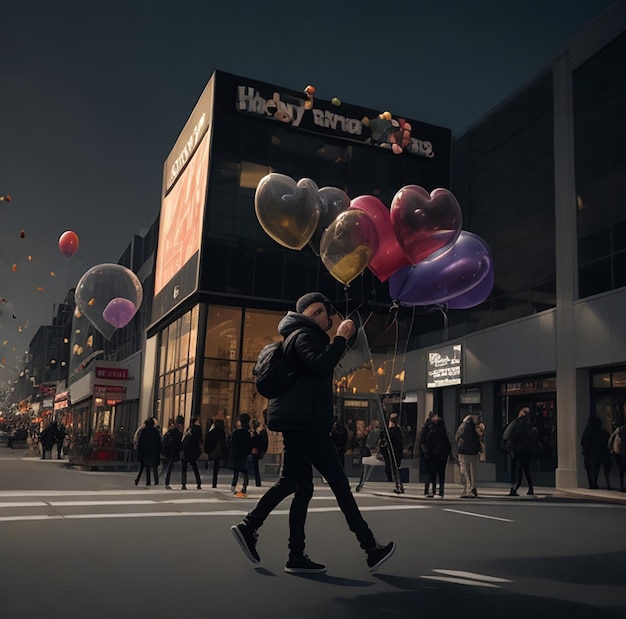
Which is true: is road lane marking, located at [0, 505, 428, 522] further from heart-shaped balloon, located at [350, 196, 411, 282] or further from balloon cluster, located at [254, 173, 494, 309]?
heart-shaped balloon, located at [350, 196, 411, 282]

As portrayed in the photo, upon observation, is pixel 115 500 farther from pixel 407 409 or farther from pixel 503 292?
pixel 407 409

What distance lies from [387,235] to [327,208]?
1.11 meters

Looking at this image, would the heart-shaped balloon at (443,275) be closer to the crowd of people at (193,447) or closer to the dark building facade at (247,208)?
the crowd of people at (193,447)

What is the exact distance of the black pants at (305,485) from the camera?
18.7 ft

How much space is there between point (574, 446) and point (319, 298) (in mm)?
15868

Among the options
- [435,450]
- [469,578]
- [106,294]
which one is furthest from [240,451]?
[469,578]

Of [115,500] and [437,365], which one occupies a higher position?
[437,365]

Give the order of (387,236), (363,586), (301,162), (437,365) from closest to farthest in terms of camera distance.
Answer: (363,586) → (387,236) → (437,365) → (301,162)

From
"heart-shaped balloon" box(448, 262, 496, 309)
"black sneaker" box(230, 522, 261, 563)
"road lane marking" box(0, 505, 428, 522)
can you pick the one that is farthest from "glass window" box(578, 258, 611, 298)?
"black sneaker" box(230, 522, 261, 563)

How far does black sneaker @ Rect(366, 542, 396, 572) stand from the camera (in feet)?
18.4

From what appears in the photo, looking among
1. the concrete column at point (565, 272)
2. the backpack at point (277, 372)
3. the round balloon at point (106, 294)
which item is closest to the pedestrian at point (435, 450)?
the concrete column at point (565, 272)

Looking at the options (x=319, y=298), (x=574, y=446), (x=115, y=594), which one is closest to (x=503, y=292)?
(x=574, y=446)

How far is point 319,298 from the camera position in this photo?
624 cm

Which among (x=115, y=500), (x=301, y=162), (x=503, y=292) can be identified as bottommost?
(x=115, y=500)
